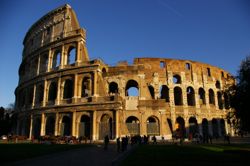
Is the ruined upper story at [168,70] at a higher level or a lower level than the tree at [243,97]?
higher

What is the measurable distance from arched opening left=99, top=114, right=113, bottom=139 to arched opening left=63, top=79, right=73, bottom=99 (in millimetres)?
6568

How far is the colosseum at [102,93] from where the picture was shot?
25.5 m

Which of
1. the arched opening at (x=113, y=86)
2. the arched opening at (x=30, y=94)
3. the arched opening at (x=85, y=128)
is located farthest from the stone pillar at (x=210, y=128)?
the arched opening at (x=30, y=94)

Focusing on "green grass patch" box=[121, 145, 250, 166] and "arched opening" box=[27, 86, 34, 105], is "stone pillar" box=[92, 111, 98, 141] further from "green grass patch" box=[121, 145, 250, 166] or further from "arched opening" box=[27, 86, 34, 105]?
"arched opening" box=[27, 86, 34, 105]

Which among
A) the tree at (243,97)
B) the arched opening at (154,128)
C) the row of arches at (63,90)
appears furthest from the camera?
the row of arches at (63,90)

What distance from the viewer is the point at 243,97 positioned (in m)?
12.6

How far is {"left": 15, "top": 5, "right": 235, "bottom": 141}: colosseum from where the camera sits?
1004 inches

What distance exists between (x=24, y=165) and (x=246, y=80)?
12875 mm

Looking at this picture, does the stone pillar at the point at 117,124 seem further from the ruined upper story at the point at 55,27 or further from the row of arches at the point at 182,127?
the ruined upper story at the point at 55,27

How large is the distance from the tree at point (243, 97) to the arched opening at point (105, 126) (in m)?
14.1

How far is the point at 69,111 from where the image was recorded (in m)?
26.3

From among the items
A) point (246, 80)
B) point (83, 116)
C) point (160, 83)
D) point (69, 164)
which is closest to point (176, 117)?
point (160, 83)

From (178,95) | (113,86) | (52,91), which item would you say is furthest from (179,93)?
(52,91)

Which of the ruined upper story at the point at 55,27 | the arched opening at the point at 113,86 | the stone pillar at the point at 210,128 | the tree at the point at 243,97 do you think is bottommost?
the stone pillar at the point at 210,128
